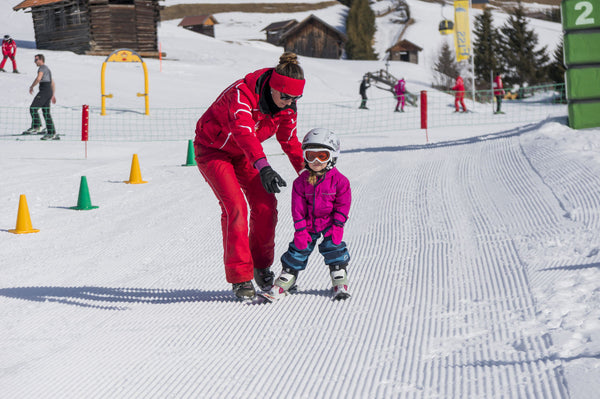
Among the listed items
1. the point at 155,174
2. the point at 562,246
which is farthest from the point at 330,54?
the point at 562,246

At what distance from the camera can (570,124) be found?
33.6 feet

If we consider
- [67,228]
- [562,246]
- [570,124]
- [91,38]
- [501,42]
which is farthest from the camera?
[501,42]

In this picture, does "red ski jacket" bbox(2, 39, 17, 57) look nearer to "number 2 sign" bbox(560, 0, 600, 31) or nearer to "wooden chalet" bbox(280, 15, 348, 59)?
"number 2 sign" bbox(560, 0, 600, 31)

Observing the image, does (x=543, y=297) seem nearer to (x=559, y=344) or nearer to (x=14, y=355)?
(x=559, y=344)

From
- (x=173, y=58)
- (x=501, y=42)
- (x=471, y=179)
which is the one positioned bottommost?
(x=471, y=179)

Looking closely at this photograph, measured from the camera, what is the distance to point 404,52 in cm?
7688

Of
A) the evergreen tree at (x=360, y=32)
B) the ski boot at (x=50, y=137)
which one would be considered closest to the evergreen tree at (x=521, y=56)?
the evergreen tree at (x=360, y=32)

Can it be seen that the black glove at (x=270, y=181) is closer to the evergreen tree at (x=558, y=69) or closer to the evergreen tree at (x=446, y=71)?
the evergreen tree at (x=558, y=69)

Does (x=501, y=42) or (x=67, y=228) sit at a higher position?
(x=501, y=42)

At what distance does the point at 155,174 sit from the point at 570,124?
6733mm

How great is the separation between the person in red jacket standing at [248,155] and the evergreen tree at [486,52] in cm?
5975

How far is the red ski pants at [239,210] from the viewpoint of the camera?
4.25 m

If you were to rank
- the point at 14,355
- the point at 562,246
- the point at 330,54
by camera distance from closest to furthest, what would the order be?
the point at 14,355 → the point at 562,246 → the point at 330,54

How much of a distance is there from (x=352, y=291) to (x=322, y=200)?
0.78 metres
